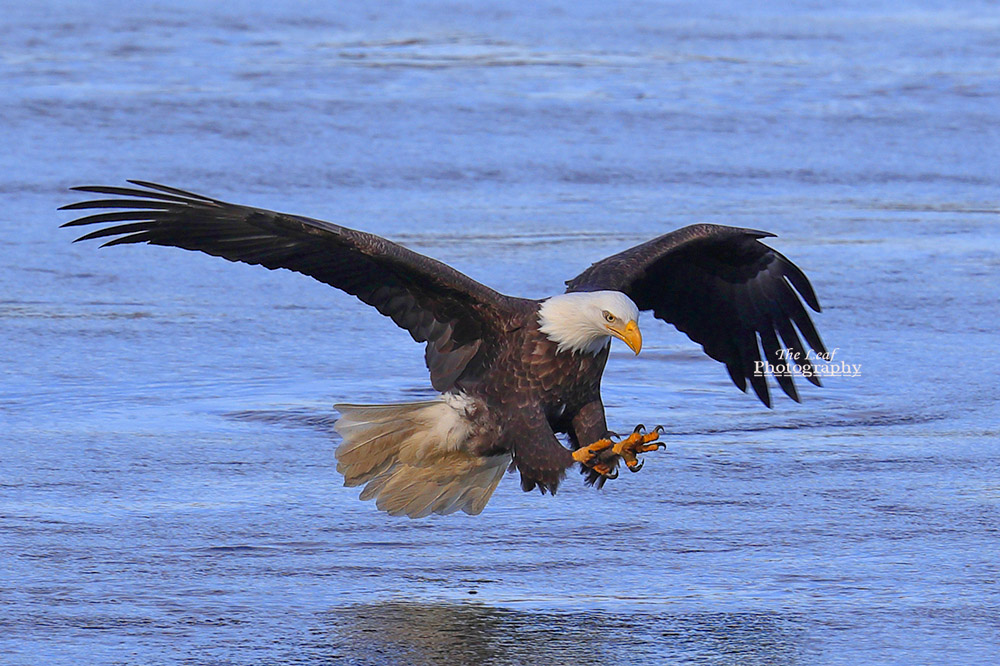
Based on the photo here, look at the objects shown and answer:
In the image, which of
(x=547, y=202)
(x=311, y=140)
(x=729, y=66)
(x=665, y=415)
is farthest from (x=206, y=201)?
(x=729, y=66)

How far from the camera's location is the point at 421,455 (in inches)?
208

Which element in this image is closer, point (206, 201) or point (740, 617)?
point (740, 617)

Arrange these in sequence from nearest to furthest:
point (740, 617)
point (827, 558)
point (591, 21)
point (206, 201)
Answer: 1. point (740, 617)
2. point (827, 558)
3. point (206, 201)
4. point (591, 21)

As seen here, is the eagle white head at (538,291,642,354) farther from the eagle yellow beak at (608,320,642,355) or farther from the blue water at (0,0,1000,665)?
the blue water at (0,0,1000,665)

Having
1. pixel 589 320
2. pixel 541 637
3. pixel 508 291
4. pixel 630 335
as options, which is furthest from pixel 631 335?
pixel 508 291

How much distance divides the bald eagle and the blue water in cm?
13

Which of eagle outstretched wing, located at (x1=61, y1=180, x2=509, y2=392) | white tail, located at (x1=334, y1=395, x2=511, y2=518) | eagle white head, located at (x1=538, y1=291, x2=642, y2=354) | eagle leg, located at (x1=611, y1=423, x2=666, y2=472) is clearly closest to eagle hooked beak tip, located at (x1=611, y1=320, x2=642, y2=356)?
eagle white head, located at (x1=538, y1=291, x2=642, y2=354)

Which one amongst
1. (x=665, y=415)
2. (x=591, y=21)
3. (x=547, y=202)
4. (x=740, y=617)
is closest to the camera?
(x=740, y=617)

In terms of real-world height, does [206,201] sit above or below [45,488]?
above

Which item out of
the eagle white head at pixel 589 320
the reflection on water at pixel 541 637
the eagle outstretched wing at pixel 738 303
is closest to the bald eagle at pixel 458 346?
the eagle white head at pixel 589 320

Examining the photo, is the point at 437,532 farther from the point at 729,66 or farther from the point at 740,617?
the point at 729,66

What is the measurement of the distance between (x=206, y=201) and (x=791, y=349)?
2.01m

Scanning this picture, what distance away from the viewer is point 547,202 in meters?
8.86

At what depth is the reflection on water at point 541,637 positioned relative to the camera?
159 inches
